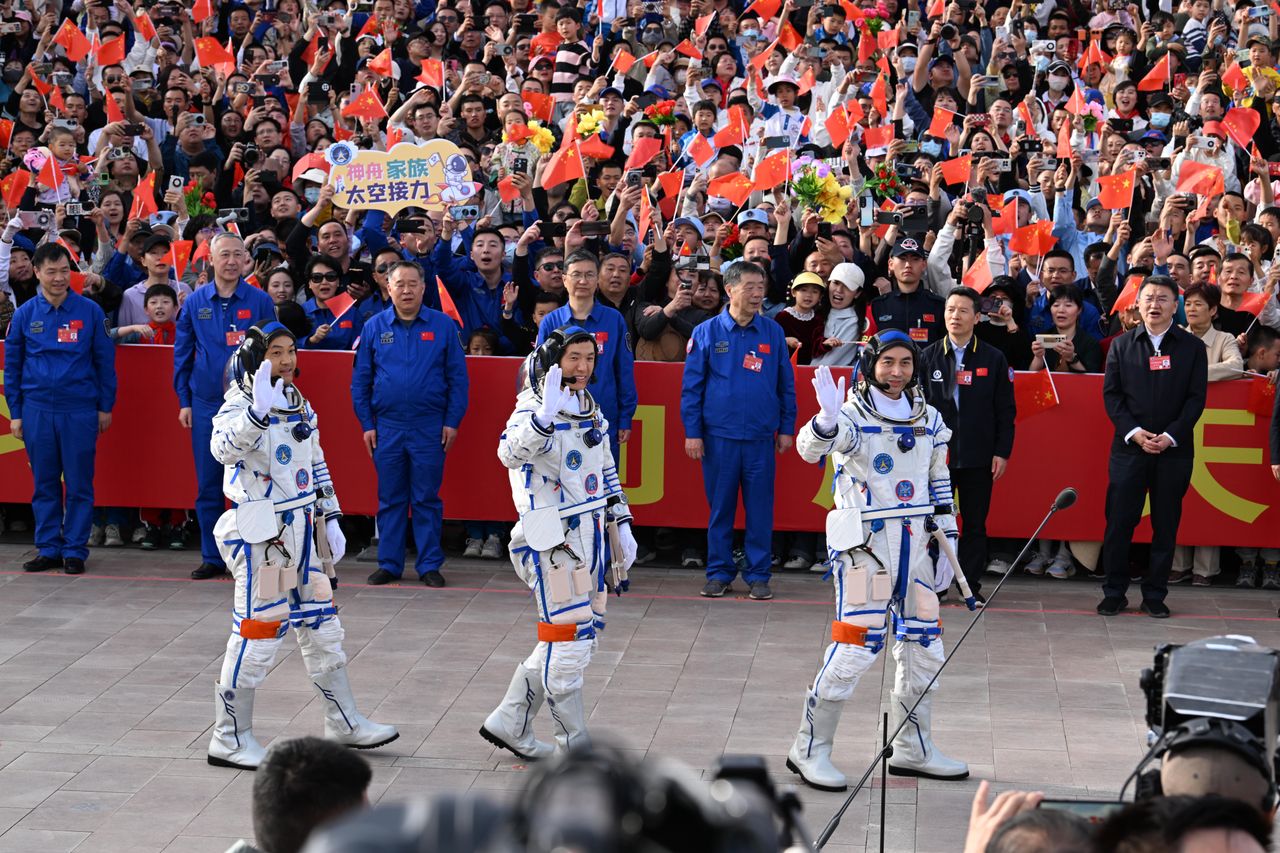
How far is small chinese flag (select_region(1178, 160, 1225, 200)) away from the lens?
14.5 meters

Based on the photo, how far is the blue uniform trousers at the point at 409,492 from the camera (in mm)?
12547

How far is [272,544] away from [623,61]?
34.5 feet

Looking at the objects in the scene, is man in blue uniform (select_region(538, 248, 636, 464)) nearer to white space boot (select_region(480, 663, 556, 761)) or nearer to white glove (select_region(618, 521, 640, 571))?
white glove (select_region(618, 521, 640, 571))

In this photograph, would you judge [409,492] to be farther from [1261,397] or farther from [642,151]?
[1261,397]

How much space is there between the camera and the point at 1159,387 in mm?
11742

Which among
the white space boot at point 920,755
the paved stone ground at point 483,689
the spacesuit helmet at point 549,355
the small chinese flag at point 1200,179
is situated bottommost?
the paved stone ground at point 483,689

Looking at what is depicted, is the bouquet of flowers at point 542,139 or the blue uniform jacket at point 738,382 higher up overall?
the bouquet of flowers at point 542,139

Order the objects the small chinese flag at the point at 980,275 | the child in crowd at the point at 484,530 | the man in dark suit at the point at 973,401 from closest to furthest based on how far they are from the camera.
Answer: the man in dark suit at the point at 973,401 < the small chinese flag at the point at 980,275 < the child in crowd at the point at 484,530

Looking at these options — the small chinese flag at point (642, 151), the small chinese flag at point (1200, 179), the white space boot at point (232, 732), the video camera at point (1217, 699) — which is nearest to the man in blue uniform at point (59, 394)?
the white space boot at point (232, 732)

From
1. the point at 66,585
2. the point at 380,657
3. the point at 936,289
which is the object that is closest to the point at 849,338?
the point at 936,289

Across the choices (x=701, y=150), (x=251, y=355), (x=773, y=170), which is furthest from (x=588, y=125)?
(x=251, y=355)

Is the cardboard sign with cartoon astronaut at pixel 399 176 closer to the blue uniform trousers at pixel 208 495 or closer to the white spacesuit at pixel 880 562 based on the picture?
the blue uniform trousers at pixel 208 495

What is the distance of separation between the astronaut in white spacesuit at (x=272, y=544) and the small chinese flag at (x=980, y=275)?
611 cm

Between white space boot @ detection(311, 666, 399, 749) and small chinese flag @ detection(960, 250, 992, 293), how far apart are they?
6292mm
